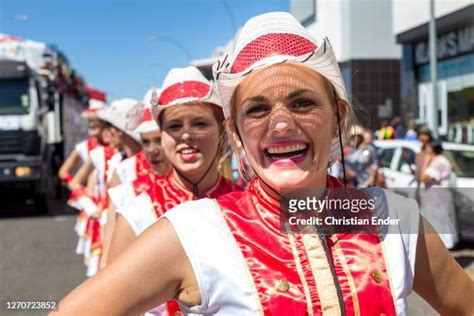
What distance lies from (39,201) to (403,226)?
15244mm

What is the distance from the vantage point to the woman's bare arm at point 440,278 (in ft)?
6.12

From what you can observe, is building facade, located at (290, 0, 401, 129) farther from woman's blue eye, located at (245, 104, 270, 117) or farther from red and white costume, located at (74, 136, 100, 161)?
woman's blue eye, located at (245, 104, 270, 117)

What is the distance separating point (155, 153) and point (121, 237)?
5.12 feet

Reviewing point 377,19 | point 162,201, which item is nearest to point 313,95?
point 162,201

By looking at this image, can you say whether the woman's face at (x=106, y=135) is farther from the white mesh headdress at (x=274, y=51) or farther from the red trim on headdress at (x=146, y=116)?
the white mesh headdress at (x=274, y=51)

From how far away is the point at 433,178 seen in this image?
823 cm

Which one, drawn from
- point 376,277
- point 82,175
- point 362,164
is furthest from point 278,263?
point 362,164

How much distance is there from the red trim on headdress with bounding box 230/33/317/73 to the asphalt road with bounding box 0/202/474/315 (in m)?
2.19

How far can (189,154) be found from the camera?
129 inches

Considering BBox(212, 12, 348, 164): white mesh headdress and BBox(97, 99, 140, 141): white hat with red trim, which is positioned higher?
BBox(212, 12, 348, 164): white mesh headdress

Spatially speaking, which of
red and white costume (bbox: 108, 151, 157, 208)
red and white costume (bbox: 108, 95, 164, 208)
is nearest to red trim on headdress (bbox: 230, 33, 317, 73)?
red and white costume (bbox: 108, 95, 164, 208)

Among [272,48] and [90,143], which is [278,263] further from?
[90,143]

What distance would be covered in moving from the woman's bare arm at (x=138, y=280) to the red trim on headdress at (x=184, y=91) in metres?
1.67

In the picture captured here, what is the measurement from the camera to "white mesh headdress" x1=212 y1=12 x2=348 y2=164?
177 cm
